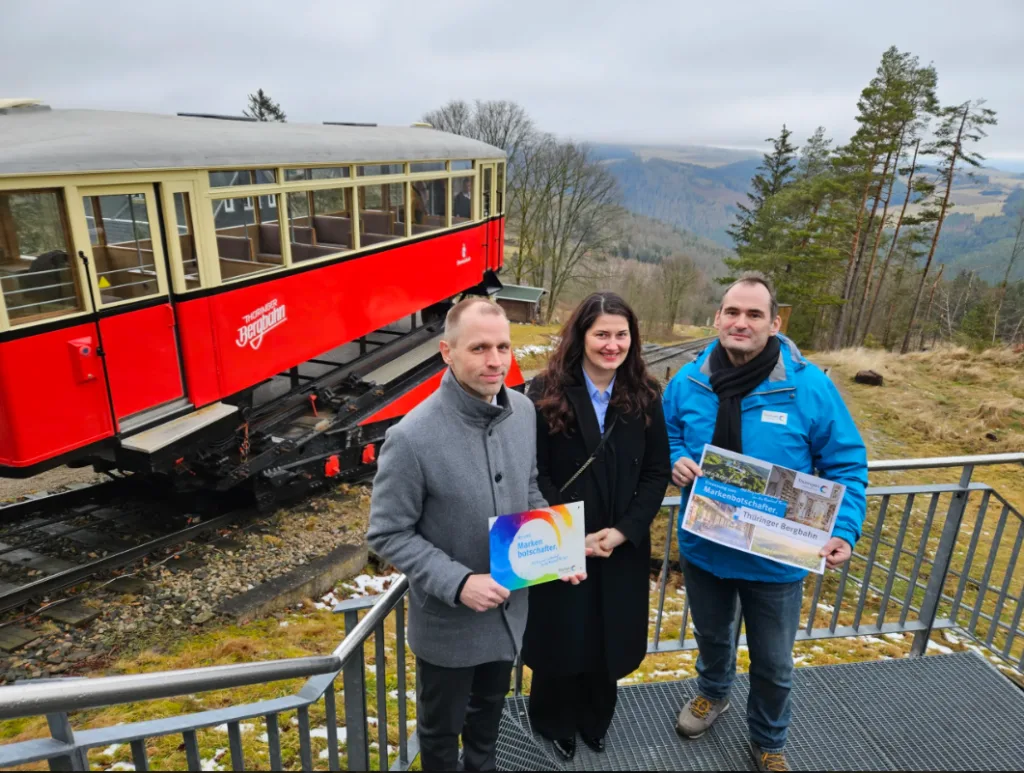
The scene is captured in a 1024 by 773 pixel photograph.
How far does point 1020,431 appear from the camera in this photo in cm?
1323

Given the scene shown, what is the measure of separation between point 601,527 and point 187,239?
187 inches

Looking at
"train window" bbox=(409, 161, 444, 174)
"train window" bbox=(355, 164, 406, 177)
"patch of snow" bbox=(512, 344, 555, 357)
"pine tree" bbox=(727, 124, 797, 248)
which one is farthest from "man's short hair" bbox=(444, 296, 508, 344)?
"pine tree" bbox=(727, 124, 797, 248)

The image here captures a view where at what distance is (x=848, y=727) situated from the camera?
326 cm

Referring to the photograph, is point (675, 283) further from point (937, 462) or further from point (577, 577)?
point (577, 577)

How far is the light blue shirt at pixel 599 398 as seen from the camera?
8.38ft

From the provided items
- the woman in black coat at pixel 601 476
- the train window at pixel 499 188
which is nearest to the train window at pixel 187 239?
the woman in black coat at pixel 601 476

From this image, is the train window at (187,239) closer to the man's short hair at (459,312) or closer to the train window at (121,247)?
the train window at (121,247)

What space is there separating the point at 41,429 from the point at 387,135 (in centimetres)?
555

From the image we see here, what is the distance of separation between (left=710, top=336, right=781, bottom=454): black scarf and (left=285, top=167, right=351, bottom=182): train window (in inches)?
214

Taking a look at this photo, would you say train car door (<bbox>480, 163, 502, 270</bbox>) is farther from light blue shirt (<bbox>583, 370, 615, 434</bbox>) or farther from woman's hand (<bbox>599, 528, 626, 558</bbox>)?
woman's hand (<bbox>599, 528, 626, 558</bbox>)

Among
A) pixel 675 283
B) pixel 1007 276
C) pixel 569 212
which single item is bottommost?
pixel 675 283

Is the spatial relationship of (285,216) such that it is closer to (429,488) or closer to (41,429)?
(41,429)

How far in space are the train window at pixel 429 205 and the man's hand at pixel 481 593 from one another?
7.66 m

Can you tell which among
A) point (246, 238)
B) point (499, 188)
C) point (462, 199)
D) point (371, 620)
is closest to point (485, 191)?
point (499, 188)
